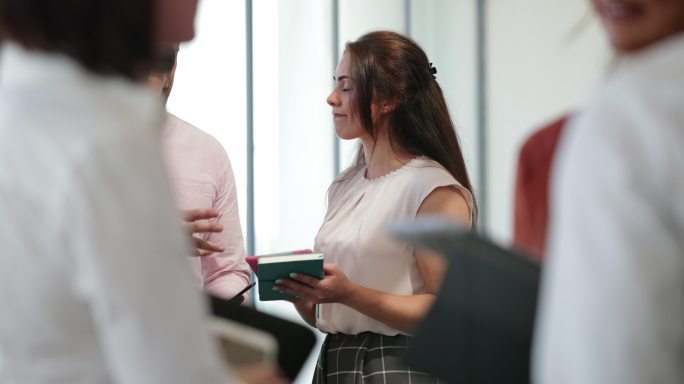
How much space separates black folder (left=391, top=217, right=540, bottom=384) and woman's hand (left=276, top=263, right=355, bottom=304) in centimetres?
96

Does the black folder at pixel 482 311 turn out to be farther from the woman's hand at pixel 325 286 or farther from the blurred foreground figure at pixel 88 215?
the woman's hand at pixel 325 286

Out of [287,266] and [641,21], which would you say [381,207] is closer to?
[287,266]

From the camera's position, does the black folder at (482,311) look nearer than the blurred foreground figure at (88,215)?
No

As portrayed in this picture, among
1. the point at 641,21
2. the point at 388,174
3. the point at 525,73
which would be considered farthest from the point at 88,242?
the point at 525,73

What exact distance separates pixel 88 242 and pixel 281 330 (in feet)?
1.86

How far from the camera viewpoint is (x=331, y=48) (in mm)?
4320

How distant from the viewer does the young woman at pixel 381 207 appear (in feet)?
7.33

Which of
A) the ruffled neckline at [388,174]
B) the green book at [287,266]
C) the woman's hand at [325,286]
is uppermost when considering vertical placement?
the ruffled neckline at [388,174]

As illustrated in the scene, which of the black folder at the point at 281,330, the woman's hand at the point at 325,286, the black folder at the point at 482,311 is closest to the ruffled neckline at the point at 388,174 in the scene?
the woman's hand at the point at 325,286

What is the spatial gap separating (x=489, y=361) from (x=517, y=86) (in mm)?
4262

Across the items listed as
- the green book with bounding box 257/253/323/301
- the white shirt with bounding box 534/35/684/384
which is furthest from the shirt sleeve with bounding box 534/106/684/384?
the green book with bounding box 257/253/323/301

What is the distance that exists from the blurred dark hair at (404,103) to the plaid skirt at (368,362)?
454 millimetres

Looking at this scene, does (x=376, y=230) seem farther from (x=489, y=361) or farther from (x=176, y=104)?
(x=176, y=104)

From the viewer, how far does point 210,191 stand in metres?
2.55
